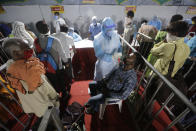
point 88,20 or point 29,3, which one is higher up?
point 29,3

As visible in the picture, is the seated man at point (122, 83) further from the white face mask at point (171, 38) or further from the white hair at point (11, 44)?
the white hair at point (11, 44)

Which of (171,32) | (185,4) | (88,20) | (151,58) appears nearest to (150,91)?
(151,58)

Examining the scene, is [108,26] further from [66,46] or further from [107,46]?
Answer: [66,46]

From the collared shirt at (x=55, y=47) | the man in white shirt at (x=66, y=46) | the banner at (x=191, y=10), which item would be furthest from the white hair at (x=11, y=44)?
the banner at (x=191, y=10)

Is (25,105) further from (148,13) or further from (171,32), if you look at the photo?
(148,13)

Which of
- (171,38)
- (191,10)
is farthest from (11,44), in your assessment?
(191,10)

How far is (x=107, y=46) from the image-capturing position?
2211mm

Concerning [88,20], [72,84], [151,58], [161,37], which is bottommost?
[72,84]

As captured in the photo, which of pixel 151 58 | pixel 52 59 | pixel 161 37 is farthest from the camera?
pixel 161 37

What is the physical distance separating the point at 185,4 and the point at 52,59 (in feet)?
34.7

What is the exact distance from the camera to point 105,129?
6.27 feet

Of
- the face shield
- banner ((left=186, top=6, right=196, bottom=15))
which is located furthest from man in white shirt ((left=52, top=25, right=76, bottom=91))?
banner ((left=186, top=6, right=196, bottom=15))

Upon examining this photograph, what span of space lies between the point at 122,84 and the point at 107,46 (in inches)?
38.4

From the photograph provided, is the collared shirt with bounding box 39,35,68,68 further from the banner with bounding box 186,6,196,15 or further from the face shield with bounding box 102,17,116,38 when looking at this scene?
the banner with bounding box 186,6,196,15
